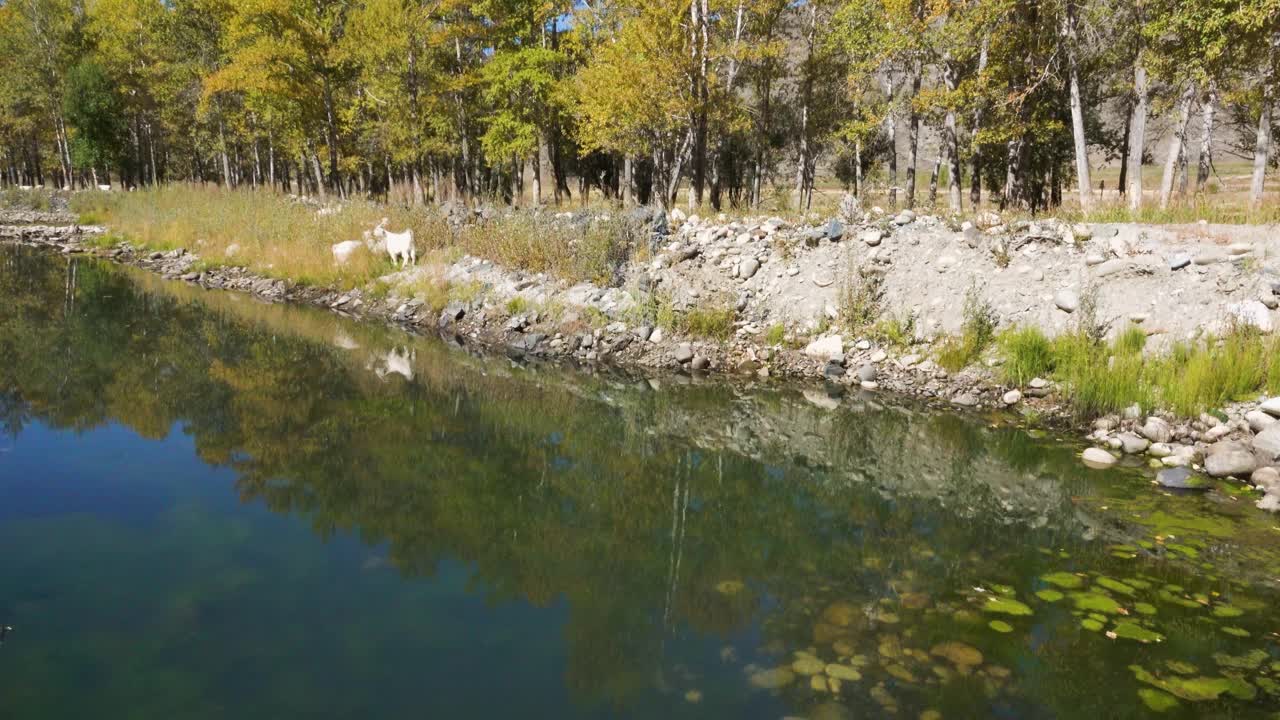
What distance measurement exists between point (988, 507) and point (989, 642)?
9.78 feet

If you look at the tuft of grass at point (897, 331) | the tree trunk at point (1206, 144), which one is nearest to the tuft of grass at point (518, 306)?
the tuft of grass at point (897, 331)

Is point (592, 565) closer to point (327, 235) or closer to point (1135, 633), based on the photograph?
point (1135, 633)

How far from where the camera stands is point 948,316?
12.9 meters

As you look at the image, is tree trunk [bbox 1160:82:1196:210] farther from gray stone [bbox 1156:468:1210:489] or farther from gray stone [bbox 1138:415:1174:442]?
gray stone [bbox 1156:468:1210:489]

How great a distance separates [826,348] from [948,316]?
2.13 metres

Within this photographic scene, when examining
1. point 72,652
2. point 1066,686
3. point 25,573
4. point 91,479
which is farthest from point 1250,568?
point 91,479

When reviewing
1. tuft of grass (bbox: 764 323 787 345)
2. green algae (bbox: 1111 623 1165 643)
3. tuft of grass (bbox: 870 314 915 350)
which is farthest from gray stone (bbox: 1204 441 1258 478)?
tuft of grass (bbox: 764 323 787 345)

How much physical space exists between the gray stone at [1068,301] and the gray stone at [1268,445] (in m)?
3.45

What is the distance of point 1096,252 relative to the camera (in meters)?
12.3

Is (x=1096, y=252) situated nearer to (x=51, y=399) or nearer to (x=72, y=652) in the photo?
(x=72, y=652)

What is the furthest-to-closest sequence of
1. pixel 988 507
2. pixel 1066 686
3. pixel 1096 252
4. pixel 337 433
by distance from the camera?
pixel 1096 252, pixel 337 433, pixel 988 507, pixel 1066 686

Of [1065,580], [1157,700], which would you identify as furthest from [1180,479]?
[1157,700]

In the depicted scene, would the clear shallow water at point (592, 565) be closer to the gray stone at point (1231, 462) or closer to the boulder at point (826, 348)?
the gray stone at point (1231, 462)

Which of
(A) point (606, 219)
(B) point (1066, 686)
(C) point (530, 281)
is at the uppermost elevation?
(A) point (606, 219)
